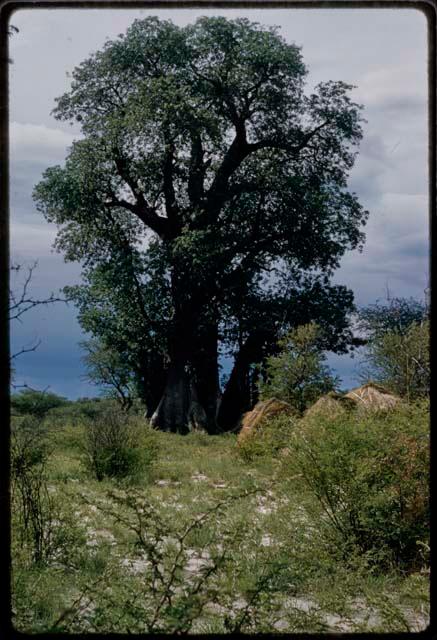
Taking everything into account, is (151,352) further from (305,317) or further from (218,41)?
(218,41)

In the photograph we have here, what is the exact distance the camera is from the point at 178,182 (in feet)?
56.8

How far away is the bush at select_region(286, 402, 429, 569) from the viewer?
5199 millimetres

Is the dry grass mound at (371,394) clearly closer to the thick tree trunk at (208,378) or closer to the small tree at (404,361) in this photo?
the small tree at (404,361)

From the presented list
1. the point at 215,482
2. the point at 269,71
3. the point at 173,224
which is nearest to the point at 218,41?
the point at 269,71

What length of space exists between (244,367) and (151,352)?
2.09 m

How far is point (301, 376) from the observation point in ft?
46.8

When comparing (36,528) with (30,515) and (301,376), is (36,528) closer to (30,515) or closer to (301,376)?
(30,515)

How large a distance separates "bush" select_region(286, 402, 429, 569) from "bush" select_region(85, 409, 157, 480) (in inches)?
165

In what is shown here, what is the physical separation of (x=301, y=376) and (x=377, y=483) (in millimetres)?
8924

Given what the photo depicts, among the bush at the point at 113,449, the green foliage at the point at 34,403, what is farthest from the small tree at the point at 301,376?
the bush at the point at 113,449

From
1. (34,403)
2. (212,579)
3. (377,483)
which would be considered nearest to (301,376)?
(34,403)

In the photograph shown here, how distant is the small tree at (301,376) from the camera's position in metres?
14.1

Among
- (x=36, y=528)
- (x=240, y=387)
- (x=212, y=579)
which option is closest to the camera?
(x=212, y=579)

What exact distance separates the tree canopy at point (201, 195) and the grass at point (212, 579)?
375 inches
